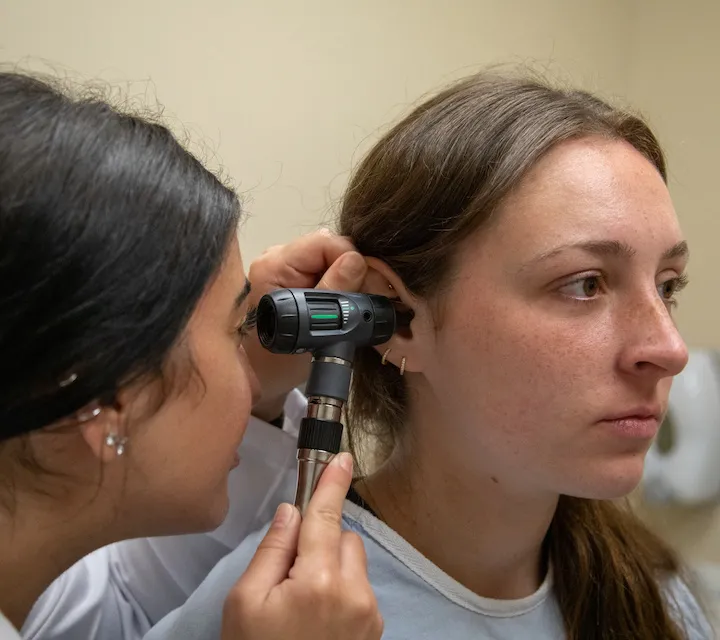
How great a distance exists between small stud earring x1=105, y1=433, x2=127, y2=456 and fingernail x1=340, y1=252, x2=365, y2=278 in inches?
13.0

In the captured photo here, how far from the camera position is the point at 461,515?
857 mm

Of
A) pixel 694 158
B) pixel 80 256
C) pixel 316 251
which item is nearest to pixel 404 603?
pixel 316 251

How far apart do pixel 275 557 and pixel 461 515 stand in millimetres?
310

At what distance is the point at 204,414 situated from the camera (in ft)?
2.06

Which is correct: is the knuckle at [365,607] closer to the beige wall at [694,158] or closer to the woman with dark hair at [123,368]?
the woman with dark hair at [123,368]

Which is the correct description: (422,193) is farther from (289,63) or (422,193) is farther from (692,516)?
(692,516)

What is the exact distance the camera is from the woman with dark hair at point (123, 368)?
1.69 feet

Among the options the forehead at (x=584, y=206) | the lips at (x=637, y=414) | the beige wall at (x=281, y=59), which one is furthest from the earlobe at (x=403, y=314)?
the beige wall at (x=281, y=59)

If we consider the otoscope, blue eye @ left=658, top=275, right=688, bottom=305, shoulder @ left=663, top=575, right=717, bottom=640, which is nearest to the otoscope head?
the otoscope

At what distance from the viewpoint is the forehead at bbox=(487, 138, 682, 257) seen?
2.32ft

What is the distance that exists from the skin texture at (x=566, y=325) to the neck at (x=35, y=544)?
16.3 inches

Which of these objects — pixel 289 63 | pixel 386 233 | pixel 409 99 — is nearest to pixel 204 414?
pixel 386 233

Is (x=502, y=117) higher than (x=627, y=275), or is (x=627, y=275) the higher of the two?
(x=502, y=117)

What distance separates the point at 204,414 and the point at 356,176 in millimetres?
437
